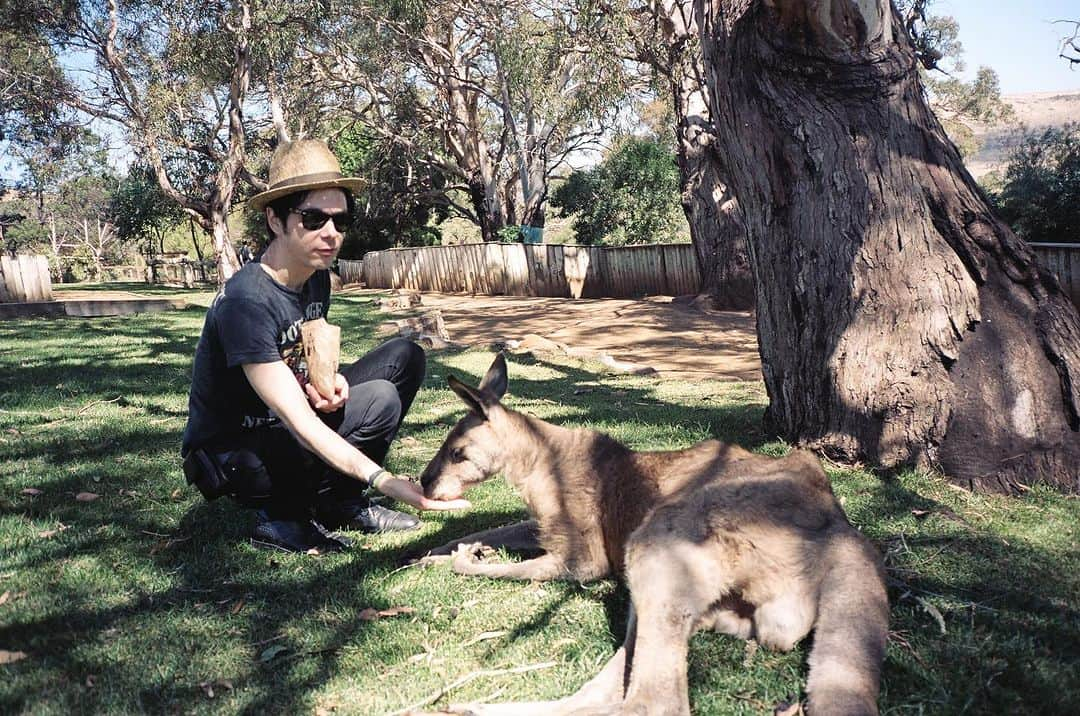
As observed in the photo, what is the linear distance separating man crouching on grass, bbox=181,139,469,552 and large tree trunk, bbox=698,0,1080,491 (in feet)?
8.26

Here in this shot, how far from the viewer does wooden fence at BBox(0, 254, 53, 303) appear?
17.0m

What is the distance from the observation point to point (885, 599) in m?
A: 2.62

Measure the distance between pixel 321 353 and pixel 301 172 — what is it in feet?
2.61

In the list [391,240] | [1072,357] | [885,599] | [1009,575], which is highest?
[391,240]

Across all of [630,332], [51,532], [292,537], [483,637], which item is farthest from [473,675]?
[630,332]

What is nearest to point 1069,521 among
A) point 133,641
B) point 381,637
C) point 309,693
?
point 381,637

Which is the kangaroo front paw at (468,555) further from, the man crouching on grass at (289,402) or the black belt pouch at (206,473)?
the black belt pouch at (206,473)

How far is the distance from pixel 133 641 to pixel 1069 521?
406 cm

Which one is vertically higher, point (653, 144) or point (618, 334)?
point (653, 144)

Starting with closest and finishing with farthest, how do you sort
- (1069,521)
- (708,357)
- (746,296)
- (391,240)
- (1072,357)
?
(1069,521) < (1072,357) < (708,357) < (746,296) < (391,240)

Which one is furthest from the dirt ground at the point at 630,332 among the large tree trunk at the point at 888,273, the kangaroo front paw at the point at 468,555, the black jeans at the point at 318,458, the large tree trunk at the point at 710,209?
the kangaroo front paw at the point at 468,555

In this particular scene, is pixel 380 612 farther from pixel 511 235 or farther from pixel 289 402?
pixel 511 235

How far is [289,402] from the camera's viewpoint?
329 centimetres

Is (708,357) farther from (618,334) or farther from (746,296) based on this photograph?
(746,296)
